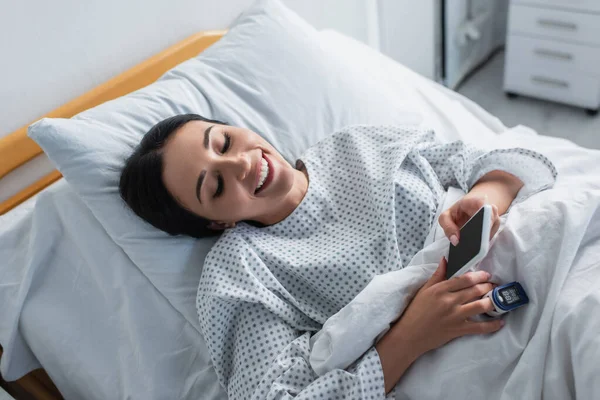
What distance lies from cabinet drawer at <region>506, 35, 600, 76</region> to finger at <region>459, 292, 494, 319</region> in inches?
65.1

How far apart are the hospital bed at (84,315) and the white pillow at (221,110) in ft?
0.15

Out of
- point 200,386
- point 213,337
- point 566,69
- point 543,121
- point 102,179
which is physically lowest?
point 543,121

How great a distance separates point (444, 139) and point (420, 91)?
0.76 feet

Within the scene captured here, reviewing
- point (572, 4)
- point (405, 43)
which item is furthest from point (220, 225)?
point (572, 4)

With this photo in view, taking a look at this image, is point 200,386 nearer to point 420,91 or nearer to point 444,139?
point 444,139

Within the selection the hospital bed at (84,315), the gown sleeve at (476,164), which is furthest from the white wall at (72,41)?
the gown sleeve at (476,164)

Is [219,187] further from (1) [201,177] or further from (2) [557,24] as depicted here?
(2) [557,24]

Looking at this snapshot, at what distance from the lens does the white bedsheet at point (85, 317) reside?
103cm

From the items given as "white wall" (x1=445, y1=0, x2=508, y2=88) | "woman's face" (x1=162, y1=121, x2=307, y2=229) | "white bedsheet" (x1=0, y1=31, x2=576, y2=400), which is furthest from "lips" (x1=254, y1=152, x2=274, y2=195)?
"white wall" (x1=445, y1=0, x2=508, y2=88)

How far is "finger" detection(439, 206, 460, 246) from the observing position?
873 mm

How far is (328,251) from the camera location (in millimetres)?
1033

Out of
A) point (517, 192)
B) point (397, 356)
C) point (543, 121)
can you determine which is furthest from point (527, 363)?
point (543, 121)

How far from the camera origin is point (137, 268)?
3.57 feet

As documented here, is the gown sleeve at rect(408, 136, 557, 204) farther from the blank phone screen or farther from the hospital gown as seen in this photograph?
the blank phone screen
